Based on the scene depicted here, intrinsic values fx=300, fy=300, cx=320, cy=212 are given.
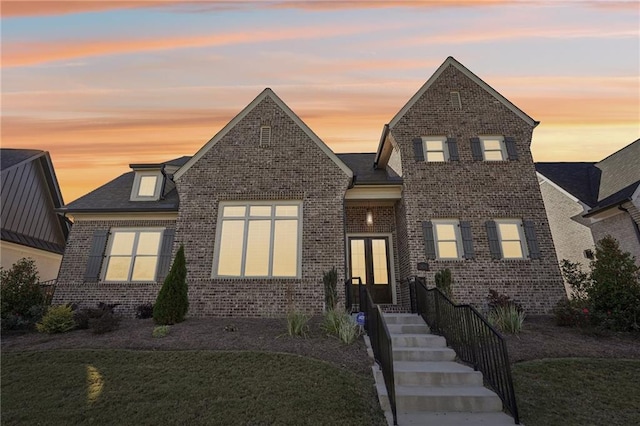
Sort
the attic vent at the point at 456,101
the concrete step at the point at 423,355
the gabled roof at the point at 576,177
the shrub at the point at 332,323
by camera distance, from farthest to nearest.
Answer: the gabled roof at the point at 576,177, the attic vent at the point at 456,101, the shrub at the point at 332,323, the concrete step at the point at 423,355

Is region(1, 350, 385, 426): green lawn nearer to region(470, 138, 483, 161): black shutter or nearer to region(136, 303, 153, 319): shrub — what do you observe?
region(136, 303, 153, 319): shrub

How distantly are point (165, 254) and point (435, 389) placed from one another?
32.6ft

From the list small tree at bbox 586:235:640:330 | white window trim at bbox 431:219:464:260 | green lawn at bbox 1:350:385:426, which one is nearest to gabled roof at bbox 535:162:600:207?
small tree at bbox 586:235:640:330

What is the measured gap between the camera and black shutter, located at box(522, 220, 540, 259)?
406 inches

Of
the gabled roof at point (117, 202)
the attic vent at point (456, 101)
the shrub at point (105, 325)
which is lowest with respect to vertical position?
the shrub at point (105, 325)

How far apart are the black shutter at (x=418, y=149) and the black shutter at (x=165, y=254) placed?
978 centimetres

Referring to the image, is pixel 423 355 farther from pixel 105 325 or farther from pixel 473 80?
pixel 473 80

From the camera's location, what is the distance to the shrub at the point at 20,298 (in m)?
8.97

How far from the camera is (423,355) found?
241 inches

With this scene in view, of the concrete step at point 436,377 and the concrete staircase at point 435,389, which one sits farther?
the concrete step at point 436,377

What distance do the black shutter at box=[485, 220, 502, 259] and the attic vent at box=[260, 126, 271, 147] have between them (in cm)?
854

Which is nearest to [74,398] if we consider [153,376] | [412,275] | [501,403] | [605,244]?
[153,376]

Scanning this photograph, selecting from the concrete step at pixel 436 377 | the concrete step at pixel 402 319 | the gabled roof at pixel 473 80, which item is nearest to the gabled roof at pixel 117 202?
the concrete step at pixel 402 319

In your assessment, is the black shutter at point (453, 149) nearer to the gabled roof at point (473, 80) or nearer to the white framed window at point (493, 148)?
the white framed window at point (493, 148)
